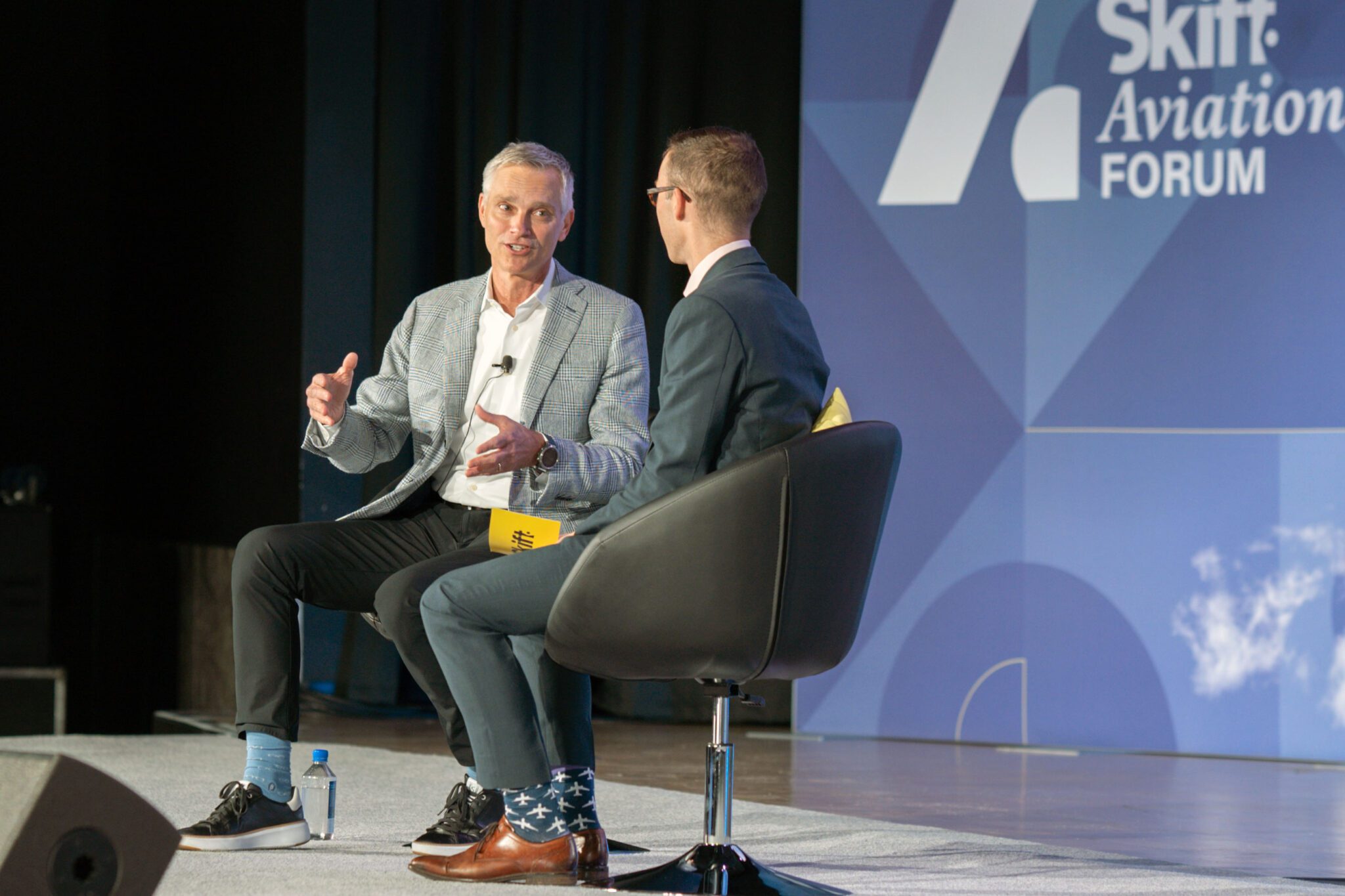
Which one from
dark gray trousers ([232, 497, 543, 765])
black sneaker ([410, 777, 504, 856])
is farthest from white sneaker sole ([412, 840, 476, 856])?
dark gray trousers ([232, 497, 543, 765])

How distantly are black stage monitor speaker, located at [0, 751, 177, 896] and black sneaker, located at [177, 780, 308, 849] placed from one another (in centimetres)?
86

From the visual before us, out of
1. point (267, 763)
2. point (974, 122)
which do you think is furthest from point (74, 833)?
point (974, 122)

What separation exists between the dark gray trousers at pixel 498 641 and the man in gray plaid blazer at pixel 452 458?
20 cm

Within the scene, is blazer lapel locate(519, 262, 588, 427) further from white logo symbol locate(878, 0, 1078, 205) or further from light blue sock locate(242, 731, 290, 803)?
white logo symbol locate(878, 0, 1078, 205)

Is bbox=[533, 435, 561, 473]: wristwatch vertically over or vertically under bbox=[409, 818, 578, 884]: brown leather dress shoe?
over

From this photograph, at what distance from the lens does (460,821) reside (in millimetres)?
2652

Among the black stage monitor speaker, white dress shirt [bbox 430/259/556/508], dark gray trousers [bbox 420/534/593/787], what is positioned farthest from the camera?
white dress shirt [bbox 430/259/556/508]

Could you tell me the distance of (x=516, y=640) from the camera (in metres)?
2.61

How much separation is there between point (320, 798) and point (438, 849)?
1.83 ft

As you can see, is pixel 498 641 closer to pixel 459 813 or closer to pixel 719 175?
pixel 459 813

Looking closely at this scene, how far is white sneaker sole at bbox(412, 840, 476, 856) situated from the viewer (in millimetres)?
2582

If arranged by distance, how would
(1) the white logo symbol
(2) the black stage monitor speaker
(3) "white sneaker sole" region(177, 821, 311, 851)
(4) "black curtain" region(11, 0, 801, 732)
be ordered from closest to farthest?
1. (2) the black stage monitor speaker
2. (3) "white sneaker sole" region(177, 821, 311, 851)
3. (1) the white logo symbol
4. (4) "black curtain" region(11, 0, 801, 732)

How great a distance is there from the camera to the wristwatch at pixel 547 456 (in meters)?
2.50

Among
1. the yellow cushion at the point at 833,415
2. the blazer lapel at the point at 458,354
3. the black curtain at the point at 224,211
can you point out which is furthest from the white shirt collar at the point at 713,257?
the black curtain at the point at 224,211
